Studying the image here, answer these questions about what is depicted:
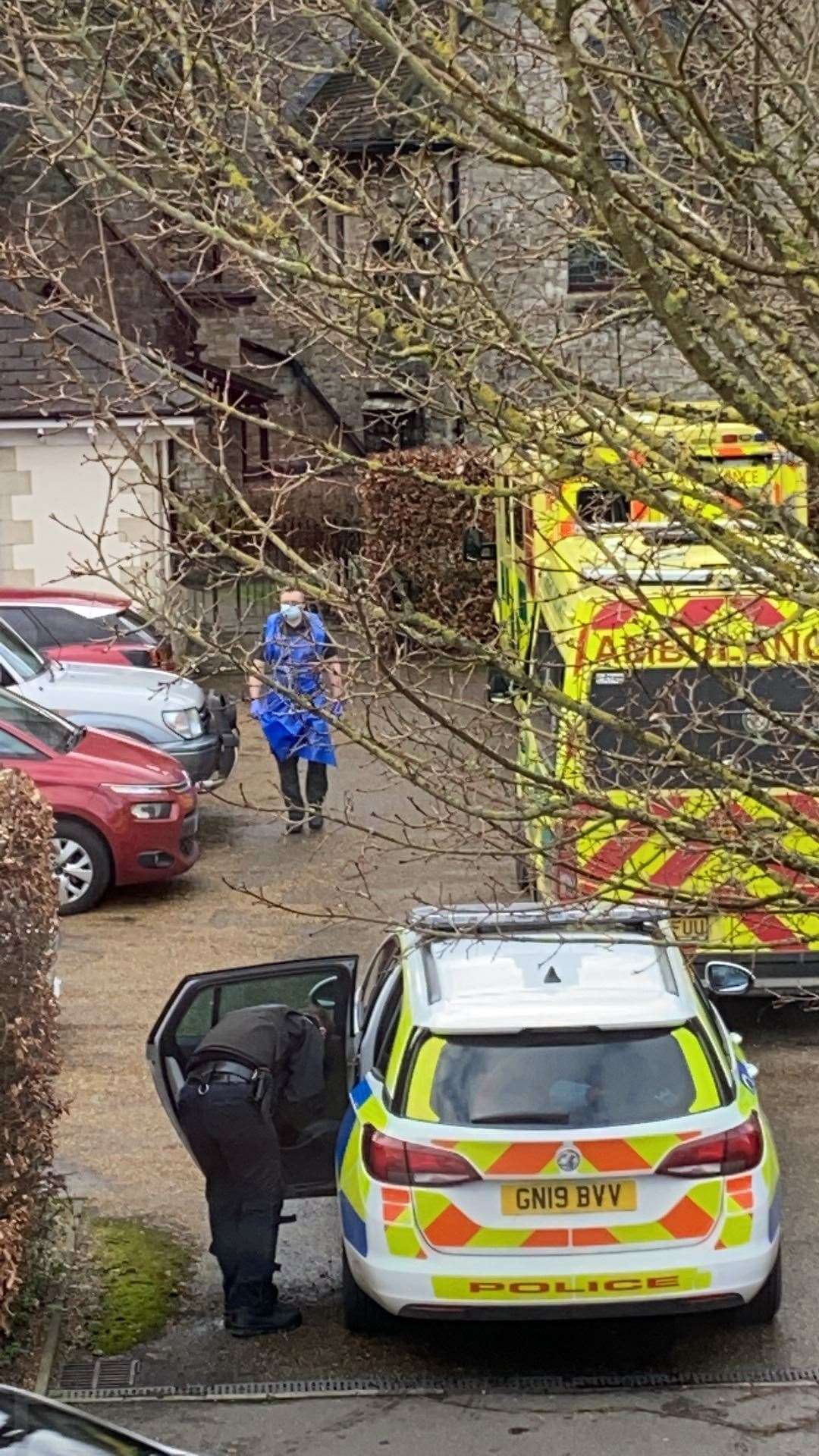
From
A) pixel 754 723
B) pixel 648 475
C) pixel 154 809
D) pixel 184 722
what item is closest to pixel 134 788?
pixel 154 809

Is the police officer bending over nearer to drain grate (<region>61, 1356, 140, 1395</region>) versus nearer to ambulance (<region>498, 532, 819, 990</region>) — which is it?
drain grate (<region>61, 1356, 140, 1395</region>)

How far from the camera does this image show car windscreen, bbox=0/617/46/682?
17.5 m

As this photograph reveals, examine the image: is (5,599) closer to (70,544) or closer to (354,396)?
(70,544)

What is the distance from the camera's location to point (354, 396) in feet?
126

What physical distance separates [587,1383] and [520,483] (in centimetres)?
342

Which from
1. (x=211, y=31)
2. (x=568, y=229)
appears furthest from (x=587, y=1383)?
(x=211, y=31)

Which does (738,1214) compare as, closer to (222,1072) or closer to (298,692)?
(222,1072)

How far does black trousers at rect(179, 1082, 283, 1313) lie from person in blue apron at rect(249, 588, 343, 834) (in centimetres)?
112

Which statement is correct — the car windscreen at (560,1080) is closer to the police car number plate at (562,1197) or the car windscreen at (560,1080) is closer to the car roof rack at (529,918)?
the police car number plate at (562,1197)

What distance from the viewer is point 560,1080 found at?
7363 mm

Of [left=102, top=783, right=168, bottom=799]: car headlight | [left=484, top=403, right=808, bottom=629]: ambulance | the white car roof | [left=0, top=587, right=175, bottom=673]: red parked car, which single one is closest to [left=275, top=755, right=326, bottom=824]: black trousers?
[left=102, top=783, right=168, bottom=799]: car headlight

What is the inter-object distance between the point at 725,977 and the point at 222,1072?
2.24m

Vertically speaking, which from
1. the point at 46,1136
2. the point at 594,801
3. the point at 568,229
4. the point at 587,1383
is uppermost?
the point at 568,229

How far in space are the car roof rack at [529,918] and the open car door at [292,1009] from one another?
25.5 inches
